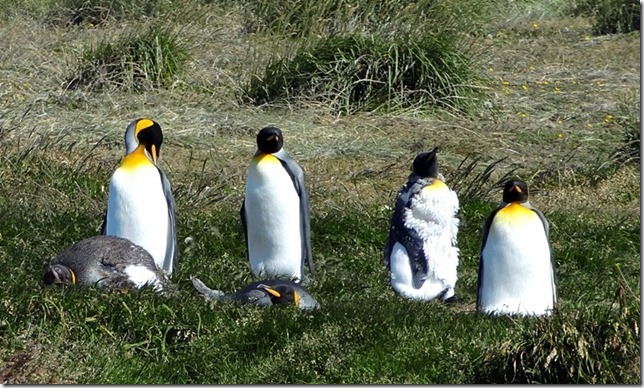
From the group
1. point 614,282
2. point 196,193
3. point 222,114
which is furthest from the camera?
point 222,114

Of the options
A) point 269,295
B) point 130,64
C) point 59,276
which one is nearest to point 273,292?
point 269,295

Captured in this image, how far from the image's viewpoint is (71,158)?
1141 centimetres

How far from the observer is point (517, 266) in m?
7.83

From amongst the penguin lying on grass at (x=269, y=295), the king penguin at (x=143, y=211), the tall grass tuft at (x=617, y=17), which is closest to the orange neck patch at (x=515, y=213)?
the penguin lying on grass at (x=269, y=295)

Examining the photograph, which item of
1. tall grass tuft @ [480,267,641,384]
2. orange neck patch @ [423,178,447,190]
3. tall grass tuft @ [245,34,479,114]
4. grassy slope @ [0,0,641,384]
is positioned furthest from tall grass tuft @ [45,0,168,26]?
tall grass tuft @ [480,267,641,384]

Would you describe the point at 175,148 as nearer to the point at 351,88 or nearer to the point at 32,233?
the point at 351,88

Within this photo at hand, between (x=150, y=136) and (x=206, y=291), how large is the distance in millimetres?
1778

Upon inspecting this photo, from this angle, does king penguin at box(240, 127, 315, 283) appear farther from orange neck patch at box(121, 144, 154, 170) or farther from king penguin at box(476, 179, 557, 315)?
king penguin at box(476, 179, 557, 315)

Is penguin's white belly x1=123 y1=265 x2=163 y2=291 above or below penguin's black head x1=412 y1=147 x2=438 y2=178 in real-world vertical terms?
below

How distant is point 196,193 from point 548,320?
4704 mm

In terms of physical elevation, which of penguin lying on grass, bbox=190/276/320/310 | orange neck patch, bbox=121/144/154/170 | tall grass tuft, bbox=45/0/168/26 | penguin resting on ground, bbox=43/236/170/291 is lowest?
tall grass tuft, bbox=45/0/168/26

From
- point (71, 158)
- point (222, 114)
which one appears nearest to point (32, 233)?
point (71, 158)

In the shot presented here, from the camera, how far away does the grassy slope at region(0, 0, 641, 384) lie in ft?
21.3

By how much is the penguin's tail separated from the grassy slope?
26 cm
